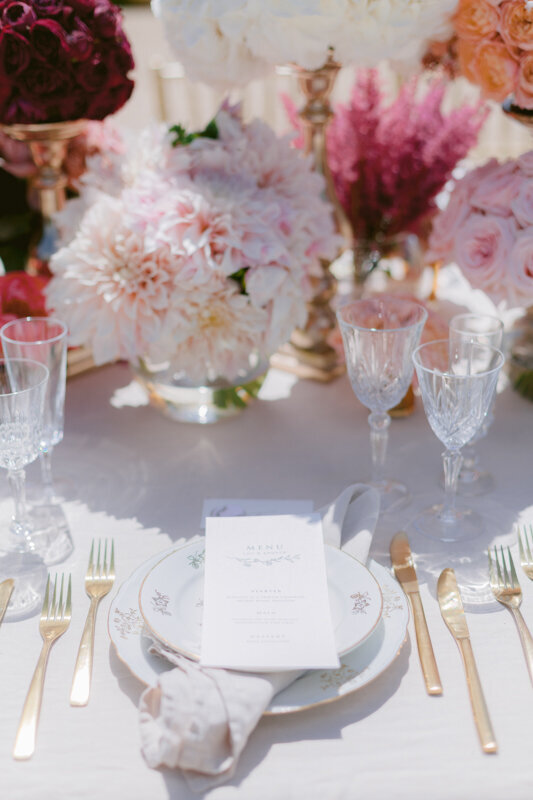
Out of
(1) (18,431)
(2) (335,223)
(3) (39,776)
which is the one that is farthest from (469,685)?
(2) (335,223)

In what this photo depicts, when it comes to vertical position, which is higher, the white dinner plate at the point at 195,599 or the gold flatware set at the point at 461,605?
the white dinner plate at the point at 195,599

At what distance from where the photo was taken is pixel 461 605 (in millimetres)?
851

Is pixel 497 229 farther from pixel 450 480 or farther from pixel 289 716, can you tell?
pixel 289 716

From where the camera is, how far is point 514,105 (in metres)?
1.16

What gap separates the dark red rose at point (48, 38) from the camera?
3.70ft

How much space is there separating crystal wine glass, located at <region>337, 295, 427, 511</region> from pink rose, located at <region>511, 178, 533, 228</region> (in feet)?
0.64

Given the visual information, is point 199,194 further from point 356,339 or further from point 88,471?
point 88,471

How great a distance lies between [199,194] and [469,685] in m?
0.69

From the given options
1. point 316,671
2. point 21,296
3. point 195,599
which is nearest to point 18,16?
point 21,296

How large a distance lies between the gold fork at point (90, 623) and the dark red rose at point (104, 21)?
0.74m

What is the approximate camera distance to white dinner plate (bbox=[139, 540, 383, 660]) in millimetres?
761

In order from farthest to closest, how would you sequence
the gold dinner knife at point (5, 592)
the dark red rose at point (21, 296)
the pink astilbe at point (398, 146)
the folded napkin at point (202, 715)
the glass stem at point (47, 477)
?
the pink astilbe at point (398, 146)
the dark red rose at point (21, 296)
the glass stem at point (47, 477)
the gold dinner knife at point (5, 592)
the folded napkin at point (202, 715)

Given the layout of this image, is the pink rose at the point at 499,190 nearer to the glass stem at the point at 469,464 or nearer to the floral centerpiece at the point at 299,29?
the floral centerpiece at the point at 299,29

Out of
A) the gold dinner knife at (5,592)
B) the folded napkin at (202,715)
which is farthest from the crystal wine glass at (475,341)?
the gold dinner knife at (5,592)
